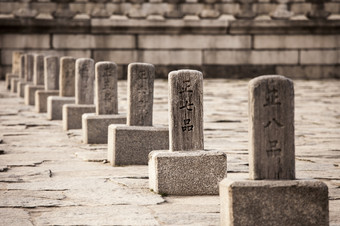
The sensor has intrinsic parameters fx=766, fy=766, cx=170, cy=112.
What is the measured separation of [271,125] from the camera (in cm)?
403

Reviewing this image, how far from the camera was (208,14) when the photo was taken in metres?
21.7

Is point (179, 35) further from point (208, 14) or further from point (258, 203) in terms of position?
point (258, 203)

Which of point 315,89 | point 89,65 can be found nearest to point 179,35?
point 315,89

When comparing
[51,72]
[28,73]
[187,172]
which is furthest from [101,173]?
[28,73]

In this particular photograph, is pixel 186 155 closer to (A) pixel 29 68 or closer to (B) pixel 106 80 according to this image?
(B) pixel 106 80

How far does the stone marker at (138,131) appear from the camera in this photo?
6508 millimetres

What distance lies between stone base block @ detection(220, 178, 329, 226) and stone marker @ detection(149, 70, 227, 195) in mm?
1093

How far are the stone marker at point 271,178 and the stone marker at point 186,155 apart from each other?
1.13m

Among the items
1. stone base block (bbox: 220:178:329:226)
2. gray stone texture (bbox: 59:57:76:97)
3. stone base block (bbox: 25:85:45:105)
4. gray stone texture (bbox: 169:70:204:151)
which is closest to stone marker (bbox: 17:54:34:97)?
stone base block (bbox: 25:85:45:105)

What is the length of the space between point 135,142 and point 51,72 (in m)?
5.65

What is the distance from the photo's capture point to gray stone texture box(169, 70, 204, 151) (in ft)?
17.2

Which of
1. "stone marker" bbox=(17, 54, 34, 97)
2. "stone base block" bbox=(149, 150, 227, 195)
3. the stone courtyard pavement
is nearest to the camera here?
the stone courtyard pavement

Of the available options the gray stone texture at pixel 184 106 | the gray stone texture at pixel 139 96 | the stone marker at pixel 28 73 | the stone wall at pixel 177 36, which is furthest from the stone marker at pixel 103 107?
the stone wall at pixel 177 36

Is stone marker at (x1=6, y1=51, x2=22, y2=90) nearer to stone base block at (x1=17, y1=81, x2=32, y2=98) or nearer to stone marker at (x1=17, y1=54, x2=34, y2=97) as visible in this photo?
stone base block at (x1=17, y1=81, x2=32, y2=98)
